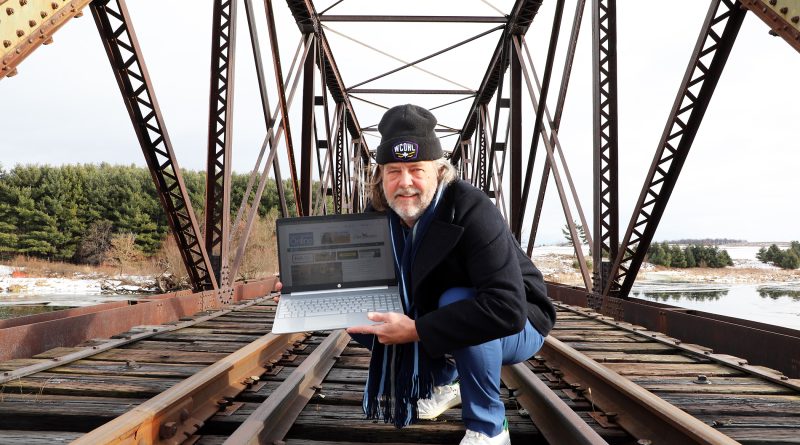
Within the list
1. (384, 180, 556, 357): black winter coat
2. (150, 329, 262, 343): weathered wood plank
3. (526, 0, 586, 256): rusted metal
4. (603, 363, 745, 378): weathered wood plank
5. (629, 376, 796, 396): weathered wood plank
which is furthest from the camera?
(526, 0, 586, 256): rusted metal

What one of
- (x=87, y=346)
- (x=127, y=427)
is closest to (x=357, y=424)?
(x=127, y=427)

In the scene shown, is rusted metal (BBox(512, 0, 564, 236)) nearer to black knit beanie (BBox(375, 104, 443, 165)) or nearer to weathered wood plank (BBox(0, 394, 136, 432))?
black knit beanie (BBox(375, 104, 443, 165))

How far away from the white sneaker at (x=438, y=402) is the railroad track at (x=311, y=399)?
0.18 ft

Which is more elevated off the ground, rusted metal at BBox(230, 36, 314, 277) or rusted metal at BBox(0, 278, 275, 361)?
rusted metal at BBox(230, 36, 314, 277)

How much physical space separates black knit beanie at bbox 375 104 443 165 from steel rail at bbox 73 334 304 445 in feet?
4.25

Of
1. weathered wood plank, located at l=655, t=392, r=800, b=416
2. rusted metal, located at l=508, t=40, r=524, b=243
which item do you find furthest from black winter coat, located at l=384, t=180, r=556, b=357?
rusted metal, located at l=508, t=40, r=524, b=243

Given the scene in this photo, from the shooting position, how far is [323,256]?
2.19m

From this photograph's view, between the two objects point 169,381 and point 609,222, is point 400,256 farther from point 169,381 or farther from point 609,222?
point 609,222

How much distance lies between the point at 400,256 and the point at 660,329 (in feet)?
11.2

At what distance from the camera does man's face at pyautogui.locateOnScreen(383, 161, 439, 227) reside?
6.19 feet

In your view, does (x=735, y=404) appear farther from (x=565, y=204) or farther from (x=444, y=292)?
(x=565, y=204)

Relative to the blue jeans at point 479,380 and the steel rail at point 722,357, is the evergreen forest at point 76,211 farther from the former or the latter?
the blue jeans at point 479,380

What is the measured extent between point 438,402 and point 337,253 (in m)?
0.82

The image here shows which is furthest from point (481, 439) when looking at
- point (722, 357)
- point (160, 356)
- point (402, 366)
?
point (160, 356)
